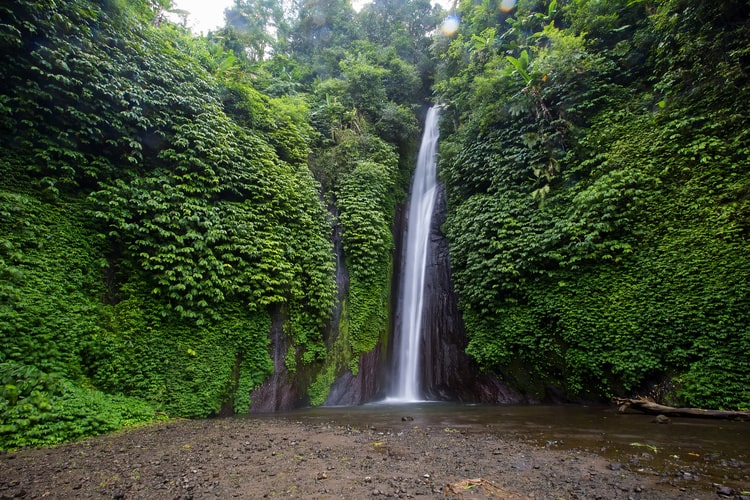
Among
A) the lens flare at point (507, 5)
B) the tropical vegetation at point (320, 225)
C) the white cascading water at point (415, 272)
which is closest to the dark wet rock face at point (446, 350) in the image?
the white cascading water at point (415, 272)

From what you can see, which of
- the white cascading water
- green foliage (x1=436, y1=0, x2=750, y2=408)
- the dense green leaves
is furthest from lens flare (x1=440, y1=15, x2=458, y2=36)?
the dense green leaves

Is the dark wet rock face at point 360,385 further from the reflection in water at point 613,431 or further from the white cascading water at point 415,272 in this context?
the reflection in water at point 613,431

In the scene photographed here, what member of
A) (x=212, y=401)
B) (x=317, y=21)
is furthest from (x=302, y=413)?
(x=317, y=21)

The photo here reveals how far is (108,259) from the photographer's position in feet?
24.0

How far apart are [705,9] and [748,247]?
5.58 m

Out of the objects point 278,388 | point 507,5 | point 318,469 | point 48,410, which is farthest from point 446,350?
point 507,5

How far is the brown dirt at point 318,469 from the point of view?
2.99 m

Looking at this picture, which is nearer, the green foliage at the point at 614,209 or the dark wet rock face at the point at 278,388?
the green foliage at the point at 614,209

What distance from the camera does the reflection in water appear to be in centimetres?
345

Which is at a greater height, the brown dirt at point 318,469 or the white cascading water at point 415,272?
the white cascading water at point 415,272

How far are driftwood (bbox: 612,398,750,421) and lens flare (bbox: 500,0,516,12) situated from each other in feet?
52.4

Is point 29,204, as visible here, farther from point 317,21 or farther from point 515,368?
point 317,21

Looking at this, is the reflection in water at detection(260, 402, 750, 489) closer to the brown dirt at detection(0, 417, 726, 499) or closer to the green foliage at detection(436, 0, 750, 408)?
the brown dirt at detection(0, 417, 726, 499)

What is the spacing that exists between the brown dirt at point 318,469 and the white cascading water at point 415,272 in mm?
6720
